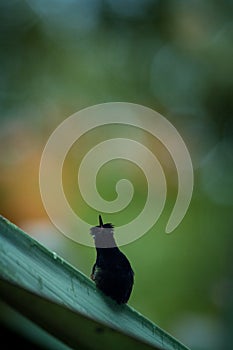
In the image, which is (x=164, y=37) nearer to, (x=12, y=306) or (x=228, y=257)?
(x=228, y=257)

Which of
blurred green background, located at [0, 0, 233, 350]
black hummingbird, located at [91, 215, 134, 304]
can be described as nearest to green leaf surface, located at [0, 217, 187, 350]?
black hummingbird, located at [91, 215, 134, 304]

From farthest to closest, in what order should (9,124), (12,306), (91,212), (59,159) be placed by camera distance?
(9,124) < (59,159) < (91,212) < (12,306)

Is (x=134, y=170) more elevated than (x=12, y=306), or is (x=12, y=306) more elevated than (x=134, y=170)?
(x=134, y=170)

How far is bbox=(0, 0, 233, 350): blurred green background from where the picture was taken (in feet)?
10.4

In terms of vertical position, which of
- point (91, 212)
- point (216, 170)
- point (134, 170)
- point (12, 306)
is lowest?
point (12, 306)

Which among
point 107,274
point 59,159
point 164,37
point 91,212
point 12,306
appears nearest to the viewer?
point 12,306

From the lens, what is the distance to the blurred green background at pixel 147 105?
3164 mm

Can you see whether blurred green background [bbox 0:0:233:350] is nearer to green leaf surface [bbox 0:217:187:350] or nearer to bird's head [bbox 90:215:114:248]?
bird's head [bbox 90:215:114:248]

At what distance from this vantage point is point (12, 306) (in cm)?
31

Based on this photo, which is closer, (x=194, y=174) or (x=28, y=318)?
(x=28, y=318)

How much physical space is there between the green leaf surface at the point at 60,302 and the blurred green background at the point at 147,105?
237 cm

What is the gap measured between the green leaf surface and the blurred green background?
2.37 meters

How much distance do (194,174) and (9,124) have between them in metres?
1.17

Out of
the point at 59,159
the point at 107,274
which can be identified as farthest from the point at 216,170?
the point at 107,274
